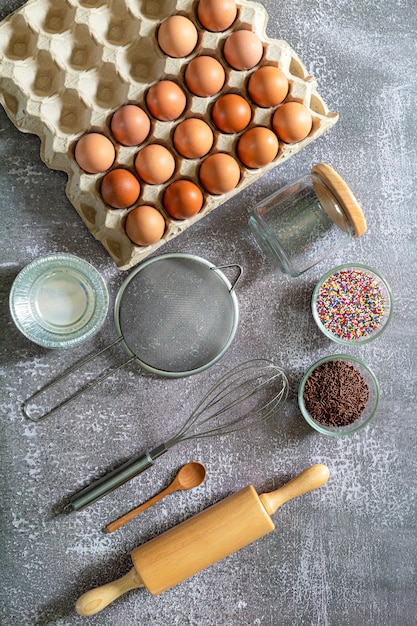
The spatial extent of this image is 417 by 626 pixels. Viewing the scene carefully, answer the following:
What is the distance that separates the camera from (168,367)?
1.19 m

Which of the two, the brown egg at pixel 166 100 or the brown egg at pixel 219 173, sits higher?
the brown egg at pixel 166 100

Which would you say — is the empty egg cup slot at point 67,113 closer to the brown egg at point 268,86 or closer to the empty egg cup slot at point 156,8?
the empty egg cup slot at point 156,8

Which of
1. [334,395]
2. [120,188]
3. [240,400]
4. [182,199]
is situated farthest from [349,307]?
[120,188]

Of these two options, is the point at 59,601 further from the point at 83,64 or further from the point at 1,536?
the point at 83,64

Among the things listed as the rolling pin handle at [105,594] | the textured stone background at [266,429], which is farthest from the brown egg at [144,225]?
the rolling pin handle at [105,594]

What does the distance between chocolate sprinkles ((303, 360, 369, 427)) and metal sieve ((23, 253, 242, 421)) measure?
0.19 meters

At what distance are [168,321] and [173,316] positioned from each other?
0.01 meters

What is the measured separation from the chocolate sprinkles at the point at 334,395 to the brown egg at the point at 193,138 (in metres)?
0.48

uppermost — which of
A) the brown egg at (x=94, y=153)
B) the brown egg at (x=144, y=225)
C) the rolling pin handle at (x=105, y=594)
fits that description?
the brown egg at (x=94, y=153)

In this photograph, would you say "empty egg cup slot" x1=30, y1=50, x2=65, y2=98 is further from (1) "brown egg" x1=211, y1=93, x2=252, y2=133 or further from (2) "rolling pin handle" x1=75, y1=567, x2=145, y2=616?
(2) "rolling pin handle" x1=75, y1=567, x2=145, y2=616

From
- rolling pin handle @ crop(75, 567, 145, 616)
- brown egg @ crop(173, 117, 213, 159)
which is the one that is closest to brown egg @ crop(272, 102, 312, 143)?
brown egg @ crop(173, 117, 213, 159)

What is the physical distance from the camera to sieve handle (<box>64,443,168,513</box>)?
117 cm

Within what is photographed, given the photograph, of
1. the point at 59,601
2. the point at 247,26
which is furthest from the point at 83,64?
the point at 59,601

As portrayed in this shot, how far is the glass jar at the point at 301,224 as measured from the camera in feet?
3.85
